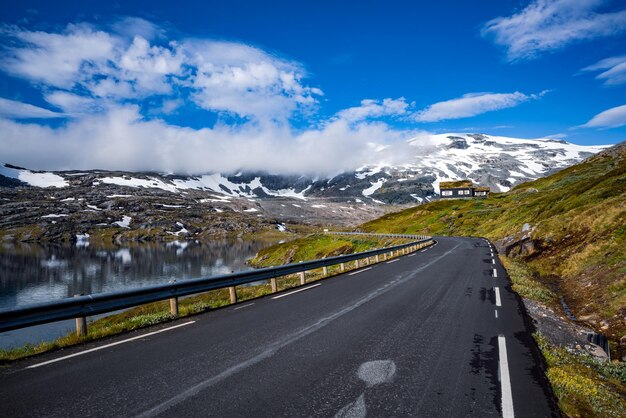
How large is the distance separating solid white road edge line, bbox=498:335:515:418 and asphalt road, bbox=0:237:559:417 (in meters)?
0.02

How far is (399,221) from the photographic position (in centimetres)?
10700

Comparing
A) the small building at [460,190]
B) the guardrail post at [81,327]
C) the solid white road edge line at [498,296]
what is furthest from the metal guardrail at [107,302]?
the small building at [460,190]

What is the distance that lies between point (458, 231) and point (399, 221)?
30.5 metres

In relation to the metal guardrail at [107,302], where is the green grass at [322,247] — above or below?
below

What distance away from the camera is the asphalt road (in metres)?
5.08

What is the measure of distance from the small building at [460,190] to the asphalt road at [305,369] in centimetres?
16835

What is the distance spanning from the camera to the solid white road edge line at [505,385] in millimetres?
5004

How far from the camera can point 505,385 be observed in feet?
19.2

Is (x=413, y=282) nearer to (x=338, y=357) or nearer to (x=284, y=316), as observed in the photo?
(x=284, y=316)

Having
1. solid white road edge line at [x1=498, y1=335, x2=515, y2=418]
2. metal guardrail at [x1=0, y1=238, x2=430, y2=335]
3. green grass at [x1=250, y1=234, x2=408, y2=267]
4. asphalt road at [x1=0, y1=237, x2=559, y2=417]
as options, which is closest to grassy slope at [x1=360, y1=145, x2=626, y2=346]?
asphalt road at [x1=0, y1=237, x2=559, y2=417]

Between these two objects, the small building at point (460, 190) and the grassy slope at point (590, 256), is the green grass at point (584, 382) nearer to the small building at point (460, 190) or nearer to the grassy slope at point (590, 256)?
the grassy slope at point (590, 256)

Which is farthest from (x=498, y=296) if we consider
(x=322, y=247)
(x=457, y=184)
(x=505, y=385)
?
(x=457, y=184)

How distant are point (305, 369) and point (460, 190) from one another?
17590cm

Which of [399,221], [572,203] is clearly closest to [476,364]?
[572,203]
